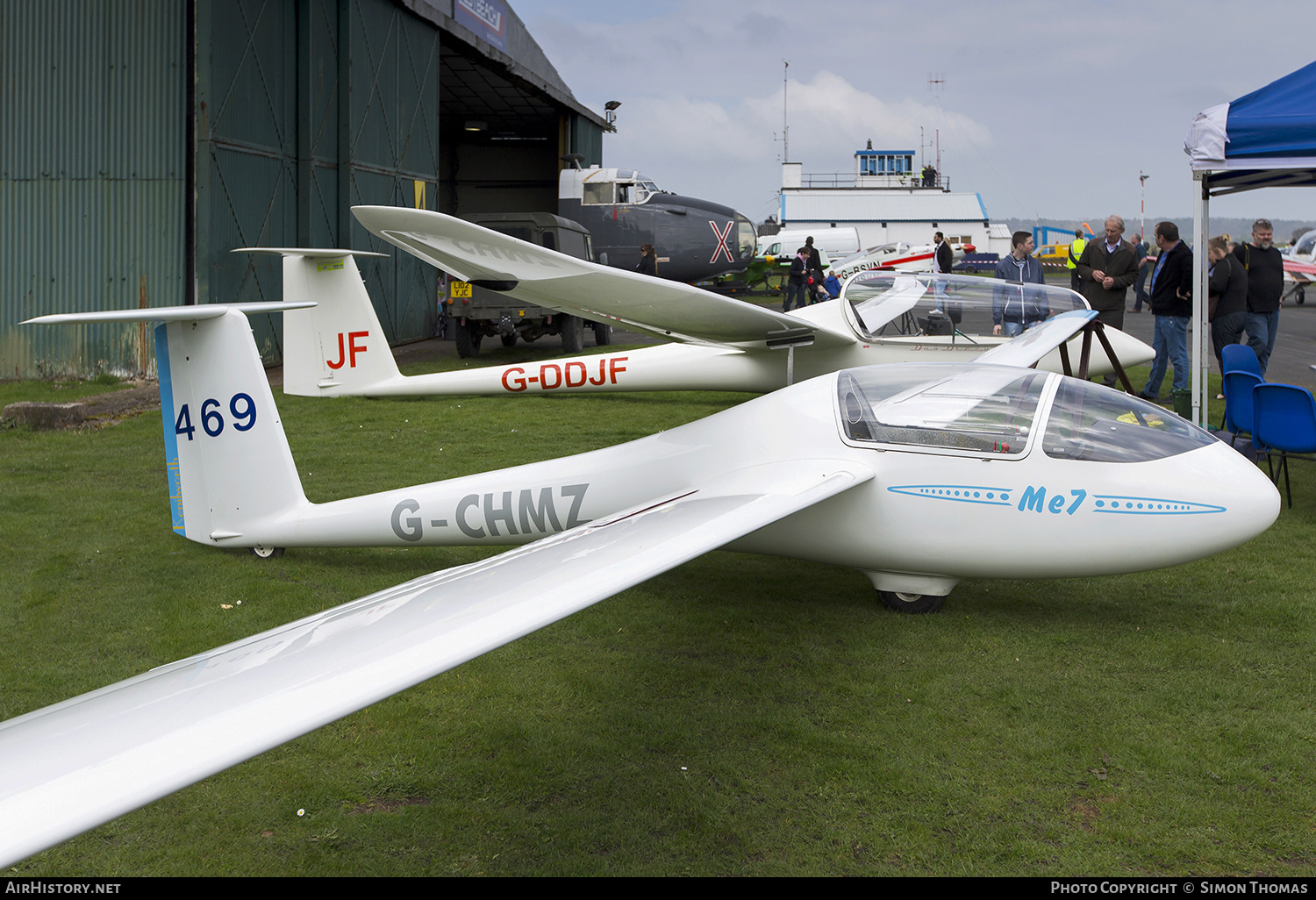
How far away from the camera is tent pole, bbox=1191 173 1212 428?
9.19 meters

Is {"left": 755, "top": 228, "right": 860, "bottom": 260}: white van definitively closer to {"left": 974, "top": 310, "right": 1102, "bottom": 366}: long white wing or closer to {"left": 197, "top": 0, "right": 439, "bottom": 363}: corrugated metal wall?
{"left": 197, "top": 0, "right": 439, "bottom": 363}: corrugated metal wall

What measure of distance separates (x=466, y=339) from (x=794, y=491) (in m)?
13.1

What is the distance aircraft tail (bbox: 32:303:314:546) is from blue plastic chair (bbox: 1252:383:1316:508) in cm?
649

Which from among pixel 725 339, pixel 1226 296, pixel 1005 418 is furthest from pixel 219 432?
pixel 1226 296

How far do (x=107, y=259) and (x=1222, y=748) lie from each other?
1446 cm

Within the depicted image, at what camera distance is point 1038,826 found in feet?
10.7

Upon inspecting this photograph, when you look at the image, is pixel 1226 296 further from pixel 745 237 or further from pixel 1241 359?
pixel 745 237

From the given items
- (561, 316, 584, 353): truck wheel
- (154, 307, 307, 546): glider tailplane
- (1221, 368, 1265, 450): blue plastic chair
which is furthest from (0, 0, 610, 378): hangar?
(1221, 368, 1265, 450): blue plastic chair

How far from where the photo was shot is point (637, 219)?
25.5m

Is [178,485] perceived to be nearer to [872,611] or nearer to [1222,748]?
[872,611]

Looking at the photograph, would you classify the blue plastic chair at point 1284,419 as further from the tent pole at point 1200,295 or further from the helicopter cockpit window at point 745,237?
the helicopter cockpit window at point 745,237

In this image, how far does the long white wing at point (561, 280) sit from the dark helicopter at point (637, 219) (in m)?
17.3

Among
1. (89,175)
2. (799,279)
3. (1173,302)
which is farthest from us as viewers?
(799,279)

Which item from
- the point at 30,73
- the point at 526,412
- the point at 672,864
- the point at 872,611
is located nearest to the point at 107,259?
the point at 30,73
